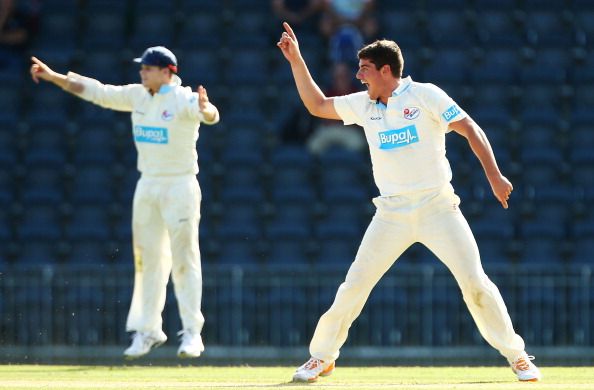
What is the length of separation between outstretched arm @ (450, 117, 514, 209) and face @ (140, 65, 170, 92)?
9.43 ft

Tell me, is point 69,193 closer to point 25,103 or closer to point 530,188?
point 25,103

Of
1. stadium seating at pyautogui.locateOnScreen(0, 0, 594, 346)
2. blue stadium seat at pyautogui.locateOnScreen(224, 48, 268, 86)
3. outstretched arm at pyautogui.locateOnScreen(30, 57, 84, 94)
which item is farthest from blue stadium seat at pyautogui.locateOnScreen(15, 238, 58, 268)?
outstretched arm at pyautogui.locateOnScreen(30, 57, 84, 94)

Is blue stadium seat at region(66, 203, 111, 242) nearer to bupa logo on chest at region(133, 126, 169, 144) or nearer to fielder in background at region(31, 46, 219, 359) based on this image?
fielder in background at region(31, 46, 219, 359)

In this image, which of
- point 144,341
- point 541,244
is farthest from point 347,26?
point 144,341

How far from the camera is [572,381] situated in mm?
7633

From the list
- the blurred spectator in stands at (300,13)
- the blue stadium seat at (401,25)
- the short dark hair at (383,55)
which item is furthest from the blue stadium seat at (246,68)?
the short dark hair at (383,55)

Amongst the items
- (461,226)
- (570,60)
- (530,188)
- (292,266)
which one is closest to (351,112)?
(461,226)

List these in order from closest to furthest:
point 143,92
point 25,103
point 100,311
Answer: point 143,92
point 100,311
point 25,103

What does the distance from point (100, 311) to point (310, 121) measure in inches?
130

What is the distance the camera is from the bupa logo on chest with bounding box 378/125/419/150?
7.21 m

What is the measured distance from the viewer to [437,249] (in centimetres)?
724

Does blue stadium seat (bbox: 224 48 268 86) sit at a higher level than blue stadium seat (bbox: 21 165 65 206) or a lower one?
higher

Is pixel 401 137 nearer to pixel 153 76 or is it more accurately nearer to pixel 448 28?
pixel 153 76

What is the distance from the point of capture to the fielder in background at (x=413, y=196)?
7188 mm
